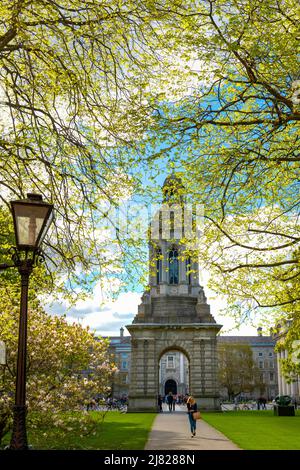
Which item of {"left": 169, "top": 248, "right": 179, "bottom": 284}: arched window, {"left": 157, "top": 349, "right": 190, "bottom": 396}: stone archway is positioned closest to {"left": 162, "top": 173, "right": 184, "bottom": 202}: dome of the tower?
{"left": 169, "top": 248, "right": 179, "bottom": 284}: arched window

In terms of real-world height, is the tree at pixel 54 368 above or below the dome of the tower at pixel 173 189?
below

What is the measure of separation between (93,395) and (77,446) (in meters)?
1.73

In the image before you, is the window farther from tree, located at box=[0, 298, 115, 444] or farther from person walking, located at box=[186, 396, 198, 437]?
tree, located at box=[0, 298, 115, 444]

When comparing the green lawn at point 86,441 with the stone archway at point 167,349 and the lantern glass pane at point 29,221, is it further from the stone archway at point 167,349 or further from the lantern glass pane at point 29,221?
the stone archway at point 167,349

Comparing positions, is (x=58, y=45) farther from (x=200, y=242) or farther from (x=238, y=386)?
(x=238, y=386)

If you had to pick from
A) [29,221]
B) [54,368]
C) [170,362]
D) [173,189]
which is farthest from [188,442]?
[170,362]

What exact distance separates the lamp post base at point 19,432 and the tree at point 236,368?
291ft

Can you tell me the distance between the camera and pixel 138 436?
1931 centimetres

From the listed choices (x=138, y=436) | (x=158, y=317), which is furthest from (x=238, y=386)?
(x=138, y=436)

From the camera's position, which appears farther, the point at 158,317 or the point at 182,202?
the point at 158,317

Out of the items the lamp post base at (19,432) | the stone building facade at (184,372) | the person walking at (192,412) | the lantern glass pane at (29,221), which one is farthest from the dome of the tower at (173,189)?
the stone building facade at (184,372)

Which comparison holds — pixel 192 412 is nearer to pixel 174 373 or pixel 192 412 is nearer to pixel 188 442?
pixel 188 442

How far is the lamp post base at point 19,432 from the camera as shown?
5.94 m

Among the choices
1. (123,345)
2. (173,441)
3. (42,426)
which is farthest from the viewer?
(123,345)
